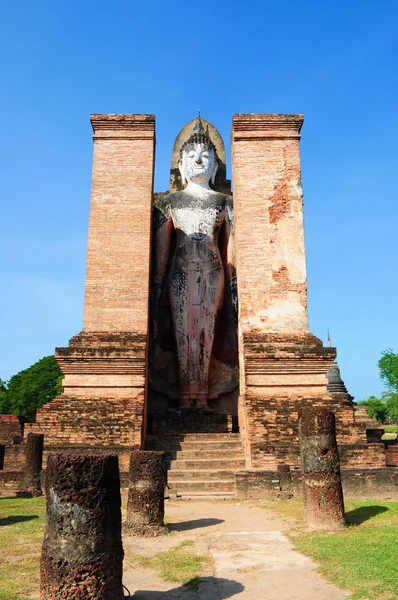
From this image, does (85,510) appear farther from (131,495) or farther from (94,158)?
(94,158)

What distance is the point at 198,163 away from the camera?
1329 cm

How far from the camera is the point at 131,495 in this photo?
656 cm

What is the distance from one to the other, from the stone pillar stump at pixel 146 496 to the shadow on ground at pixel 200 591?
2024 mm

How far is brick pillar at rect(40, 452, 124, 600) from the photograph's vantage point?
3.39m

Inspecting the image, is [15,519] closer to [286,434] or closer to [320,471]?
[320,471]

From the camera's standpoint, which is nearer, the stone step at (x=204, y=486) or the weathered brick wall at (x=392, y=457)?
the stone step at (x=204, y=486)

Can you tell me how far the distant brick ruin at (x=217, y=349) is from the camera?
9.09m

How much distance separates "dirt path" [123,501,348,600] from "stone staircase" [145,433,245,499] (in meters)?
1.29

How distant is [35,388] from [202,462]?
29.4 meters

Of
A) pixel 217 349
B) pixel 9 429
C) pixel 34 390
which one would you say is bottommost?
pixel 9 429

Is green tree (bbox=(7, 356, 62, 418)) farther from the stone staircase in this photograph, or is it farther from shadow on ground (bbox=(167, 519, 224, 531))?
shadow on ground (bbox=(167, 519, 224, 531))

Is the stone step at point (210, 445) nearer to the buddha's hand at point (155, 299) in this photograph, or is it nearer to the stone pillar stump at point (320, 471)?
the buddha's hand at point (155, 299)

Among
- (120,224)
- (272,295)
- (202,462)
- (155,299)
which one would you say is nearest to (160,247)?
(155,299)

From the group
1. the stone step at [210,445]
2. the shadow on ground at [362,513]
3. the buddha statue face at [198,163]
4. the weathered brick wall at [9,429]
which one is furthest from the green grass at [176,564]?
the weathered brick wall at [9,429]
